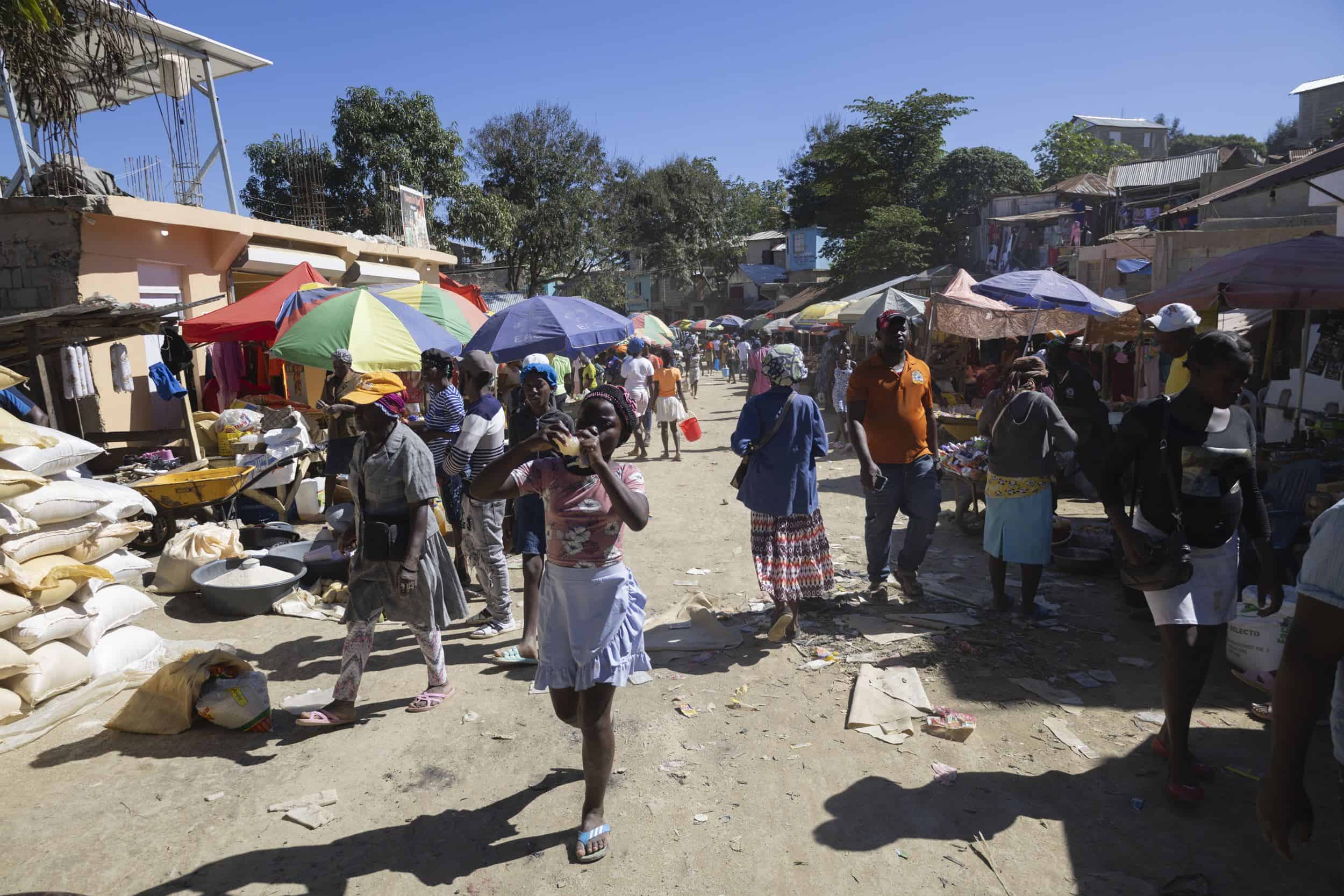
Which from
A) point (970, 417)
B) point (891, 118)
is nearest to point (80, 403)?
point (970, 417)

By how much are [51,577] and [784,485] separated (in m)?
4.14

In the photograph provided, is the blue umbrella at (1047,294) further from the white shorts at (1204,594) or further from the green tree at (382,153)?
the green tree at (382,153)

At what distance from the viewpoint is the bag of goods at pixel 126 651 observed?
15.1 feet

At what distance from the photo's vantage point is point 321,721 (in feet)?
13.3

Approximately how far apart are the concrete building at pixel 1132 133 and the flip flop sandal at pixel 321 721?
6055cm

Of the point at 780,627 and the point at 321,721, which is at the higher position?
the point at 321,721

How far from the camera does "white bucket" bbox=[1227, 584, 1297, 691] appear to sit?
4.07 m

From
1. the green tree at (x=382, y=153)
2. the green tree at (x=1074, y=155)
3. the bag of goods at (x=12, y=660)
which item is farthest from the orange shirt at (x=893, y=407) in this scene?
the green tree at (x=1074, y=155)

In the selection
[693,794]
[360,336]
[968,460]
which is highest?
[360,336]

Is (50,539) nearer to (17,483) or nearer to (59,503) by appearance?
(59,503)

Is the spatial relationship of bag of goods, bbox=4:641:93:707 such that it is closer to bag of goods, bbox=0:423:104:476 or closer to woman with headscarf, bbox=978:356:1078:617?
bag of goods, bbox=0:423:104:476

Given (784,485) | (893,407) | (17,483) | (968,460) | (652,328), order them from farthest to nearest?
(652,328)
(968,460)
(893,407)
(784,485)
(17,483)

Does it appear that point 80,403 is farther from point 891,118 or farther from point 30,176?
point 891,118

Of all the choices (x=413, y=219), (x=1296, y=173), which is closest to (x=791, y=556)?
(x=1296, y=173)
